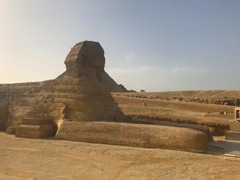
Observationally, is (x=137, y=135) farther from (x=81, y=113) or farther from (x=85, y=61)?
(x=85, y=61)

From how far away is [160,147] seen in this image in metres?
6.95

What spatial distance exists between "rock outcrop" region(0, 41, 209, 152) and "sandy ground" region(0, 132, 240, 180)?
1.39ft

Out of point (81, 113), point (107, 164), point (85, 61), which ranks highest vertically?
point (85, 61)

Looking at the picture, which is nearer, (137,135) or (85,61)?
(137,135)

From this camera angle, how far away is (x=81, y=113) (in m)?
8.91

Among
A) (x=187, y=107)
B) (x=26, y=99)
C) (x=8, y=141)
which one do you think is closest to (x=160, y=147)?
(x=8, y=141)

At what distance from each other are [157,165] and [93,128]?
310 cm

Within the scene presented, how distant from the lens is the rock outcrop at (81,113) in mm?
7051

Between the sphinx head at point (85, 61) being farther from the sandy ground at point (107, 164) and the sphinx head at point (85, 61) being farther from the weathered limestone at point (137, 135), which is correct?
the sandy ground at point (107, 164)

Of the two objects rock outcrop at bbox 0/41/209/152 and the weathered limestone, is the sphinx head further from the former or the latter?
the weathered limestone

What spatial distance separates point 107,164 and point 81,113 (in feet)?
11.3

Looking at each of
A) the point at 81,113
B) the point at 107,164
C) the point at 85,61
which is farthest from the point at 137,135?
the point at 85,61

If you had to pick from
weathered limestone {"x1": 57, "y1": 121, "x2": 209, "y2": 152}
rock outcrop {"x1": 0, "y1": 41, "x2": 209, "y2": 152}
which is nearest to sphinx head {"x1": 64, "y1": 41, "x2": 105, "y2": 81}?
rock outcrop {"x1": 0, "y1": 41, "x2": 209, "y2": 152}

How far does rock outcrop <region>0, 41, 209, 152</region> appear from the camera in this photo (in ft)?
23.1
